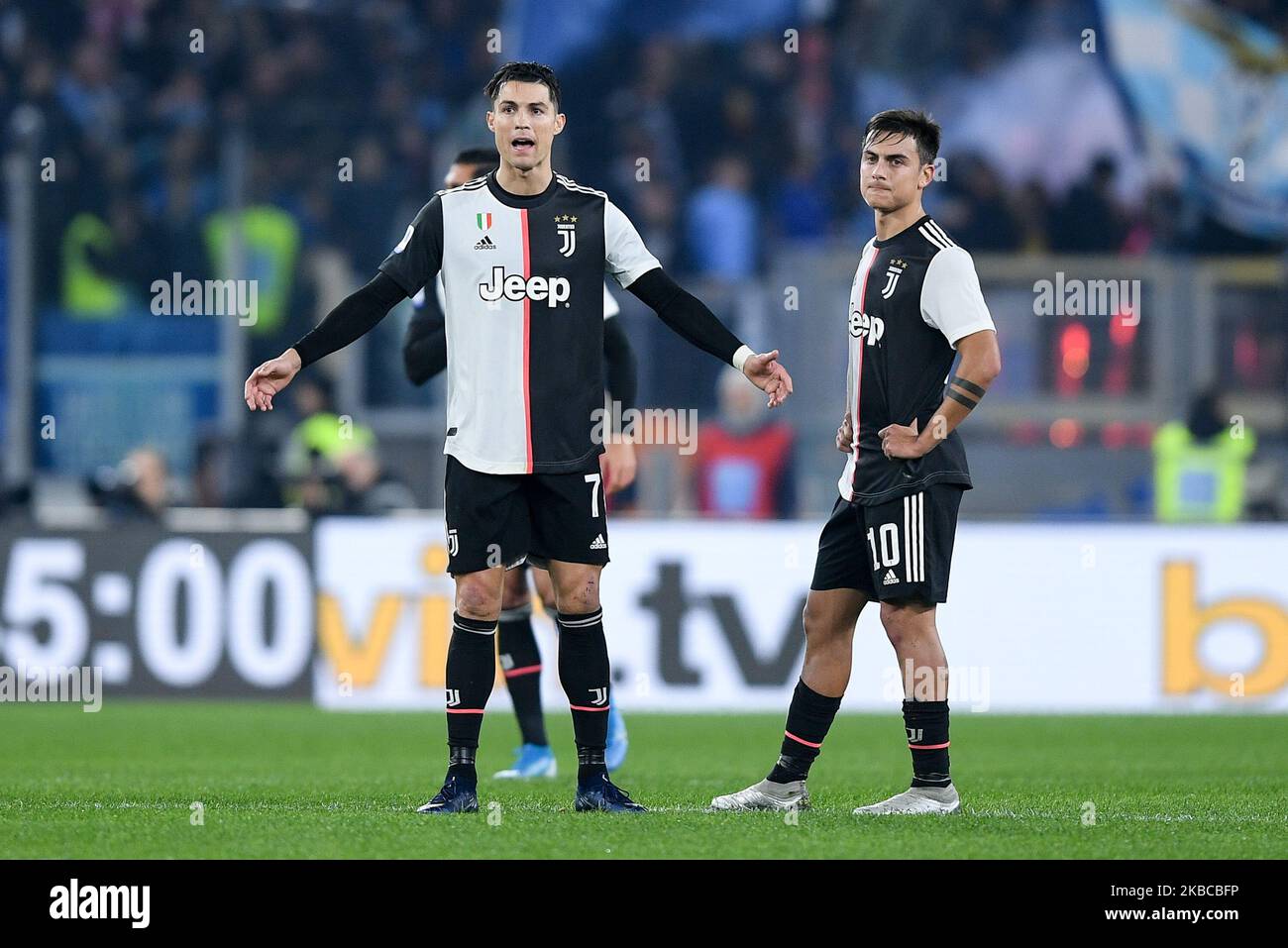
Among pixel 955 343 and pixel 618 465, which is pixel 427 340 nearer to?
pixel 618 465

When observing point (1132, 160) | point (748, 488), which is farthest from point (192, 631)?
point (1132, 160)

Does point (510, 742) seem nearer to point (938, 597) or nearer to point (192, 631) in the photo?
point (192, 631)

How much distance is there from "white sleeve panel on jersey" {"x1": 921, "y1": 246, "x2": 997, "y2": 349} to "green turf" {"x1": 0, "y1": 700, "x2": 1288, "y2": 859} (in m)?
1.37

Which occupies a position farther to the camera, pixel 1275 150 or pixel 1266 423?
pixel 1275 150

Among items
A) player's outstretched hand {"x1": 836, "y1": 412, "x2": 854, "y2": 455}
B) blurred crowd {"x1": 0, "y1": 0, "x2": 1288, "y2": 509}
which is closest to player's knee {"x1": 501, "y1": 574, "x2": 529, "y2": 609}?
player's outstretched hand {"x1": 836, "y1": 412, "x2": 854, "y2": 455}

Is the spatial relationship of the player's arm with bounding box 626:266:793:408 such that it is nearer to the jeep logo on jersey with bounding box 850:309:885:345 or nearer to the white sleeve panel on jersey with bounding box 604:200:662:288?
the white sleeve panel on jersey with bounding box 604:200:662:288

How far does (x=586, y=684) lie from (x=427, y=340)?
1905 mm

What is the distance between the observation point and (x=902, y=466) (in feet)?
19.0

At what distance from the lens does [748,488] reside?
498 inches

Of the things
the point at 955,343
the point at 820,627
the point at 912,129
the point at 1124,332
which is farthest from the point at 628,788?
the point at 1124,332

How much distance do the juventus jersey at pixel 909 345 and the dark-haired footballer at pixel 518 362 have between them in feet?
1.08

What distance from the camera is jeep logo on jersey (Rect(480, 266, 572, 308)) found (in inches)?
223

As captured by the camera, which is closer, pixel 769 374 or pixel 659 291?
pixel 769 374

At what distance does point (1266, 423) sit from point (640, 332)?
13.4 feet
